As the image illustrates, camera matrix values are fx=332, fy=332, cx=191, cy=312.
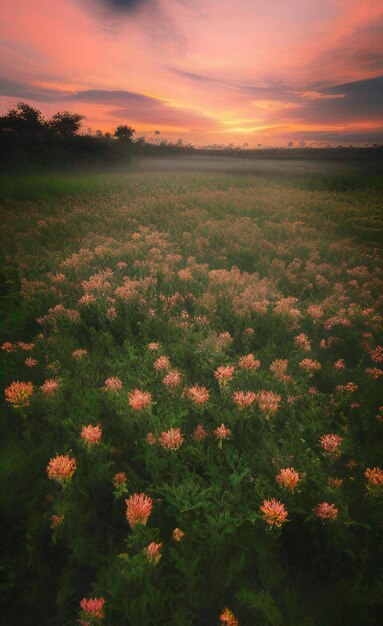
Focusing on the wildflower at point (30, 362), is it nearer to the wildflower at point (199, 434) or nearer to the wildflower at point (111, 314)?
the wildflower at point (111, 314)

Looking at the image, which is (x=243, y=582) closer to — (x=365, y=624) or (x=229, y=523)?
(x=229, y=523)

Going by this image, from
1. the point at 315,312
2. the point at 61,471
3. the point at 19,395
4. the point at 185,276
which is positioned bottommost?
the point at 61,471

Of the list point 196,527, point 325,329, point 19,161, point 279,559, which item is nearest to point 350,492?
point 279,559

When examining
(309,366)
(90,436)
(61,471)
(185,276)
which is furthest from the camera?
(185,276)

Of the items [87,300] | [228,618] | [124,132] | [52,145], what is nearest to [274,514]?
[228,618]

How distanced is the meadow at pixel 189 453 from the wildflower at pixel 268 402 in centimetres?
2

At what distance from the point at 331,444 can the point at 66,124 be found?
36499 millimetres

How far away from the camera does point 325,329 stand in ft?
16.1

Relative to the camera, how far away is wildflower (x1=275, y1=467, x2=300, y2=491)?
7.91ft

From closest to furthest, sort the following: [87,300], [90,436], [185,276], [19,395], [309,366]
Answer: [90,436]
[19,395]
[309,366]
[87,300]
[185,276]

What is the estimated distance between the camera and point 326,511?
2275 mm

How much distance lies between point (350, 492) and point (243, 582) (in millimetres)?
1031

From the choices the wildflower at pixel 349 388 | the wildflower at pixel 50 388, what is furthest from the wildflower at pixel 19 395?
the wildflower at pixel 349 388

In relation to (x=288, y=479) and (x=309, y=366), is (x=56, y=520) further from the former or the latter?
(x=309, y=366)
